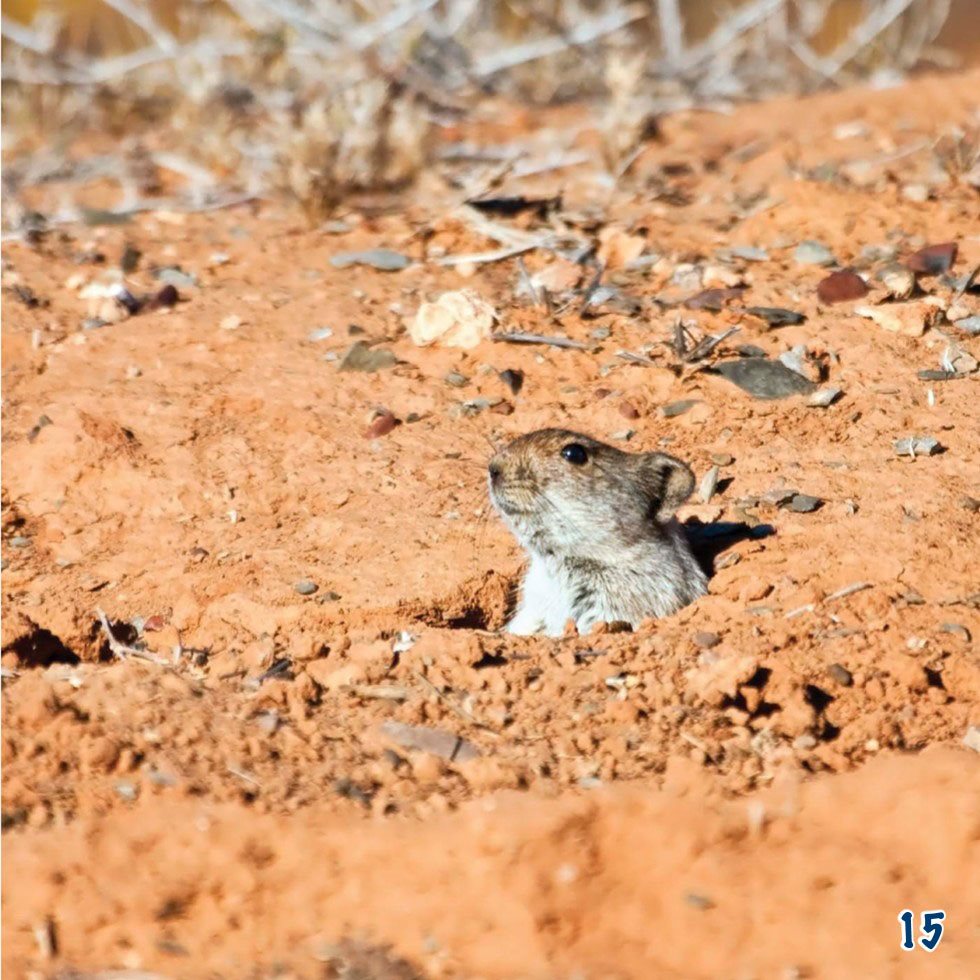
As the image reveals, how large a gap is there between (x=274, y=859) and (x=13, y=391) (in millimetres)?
3896

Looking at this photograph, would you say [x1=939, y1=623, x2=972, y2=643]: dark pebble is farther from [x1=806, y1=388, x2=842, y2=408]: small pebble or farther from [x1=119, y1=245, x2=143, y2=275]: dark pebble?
[x1=119, y1=245, x2=143, y2=275]: dark pebble

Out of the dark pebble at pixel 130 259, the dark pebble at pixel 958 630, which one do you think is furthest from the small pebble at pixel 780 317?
the dark pebble at pixel 130 259

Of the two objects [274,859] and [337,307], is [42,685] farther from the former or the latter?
[337,307]

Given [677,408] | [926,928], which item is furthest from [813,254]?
[926,928]

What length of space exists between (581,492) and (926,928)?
7.82ft

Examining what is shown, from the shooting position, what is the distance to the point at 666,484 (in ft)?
18.5

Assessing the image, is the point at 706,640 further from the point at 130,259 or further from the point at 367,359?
the point at 130,259

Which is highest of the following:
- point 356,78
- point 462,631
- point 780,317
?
point 356,78

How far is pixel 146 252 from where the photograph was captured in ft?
27.0

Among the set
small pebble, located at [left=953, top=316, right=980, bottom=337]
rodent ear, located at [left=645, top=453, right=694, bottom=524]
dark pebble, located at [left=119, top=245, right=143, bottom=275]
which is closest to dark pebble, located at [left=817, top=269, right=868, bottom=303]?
small pebble, located at [left=953, top=316, right=980, bottom=337]

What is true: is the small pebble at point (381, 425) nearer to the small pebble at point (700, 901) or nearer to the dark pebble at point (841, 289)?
the dark pebble at point (841, 289)

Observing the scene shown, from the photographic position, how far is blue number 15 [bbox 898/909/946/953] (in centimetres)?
357

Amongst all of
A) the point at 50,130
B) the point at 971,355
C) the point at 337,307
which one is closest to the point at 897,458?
the point at 971,355

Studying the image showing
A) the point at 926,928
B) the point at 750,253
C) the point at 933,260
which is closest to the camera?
the point at 926,928
